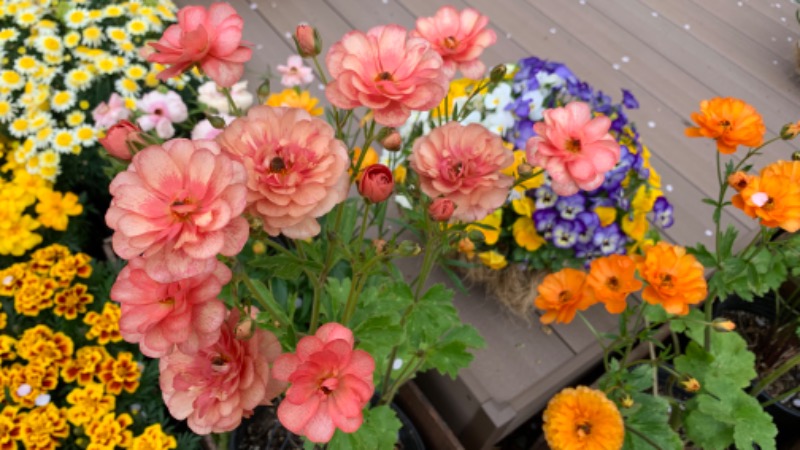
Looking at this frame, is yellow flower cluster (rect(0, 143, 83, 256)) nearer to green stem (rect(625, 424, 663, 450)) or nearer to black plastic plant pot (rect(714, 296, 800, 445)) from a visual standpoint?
green stem (rect(625, 424, 663, 450))

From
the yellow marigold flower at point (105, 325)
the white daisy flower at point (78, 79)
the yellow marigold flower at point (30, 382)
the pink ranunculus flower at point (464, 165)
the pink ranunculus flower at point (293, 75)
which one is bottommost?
the yellow marigold flower at point (30, 382)

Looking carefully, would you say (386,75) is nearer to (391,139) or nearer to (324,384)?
(391,139)

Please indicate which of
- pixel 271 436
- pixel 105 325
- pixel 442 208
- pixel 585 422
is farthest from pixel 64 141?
pixel 585 422

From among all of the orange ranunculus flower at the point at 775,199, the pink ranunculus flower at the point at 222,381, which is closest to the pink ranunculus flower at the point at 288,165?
the pink ranunculus flower at the point at 222,381

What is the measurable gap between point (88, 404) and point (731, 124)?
1.49 m

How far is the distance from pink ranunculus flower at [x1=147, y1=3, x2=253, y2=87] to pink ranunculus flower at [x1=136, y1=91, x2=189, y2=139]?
931 mm

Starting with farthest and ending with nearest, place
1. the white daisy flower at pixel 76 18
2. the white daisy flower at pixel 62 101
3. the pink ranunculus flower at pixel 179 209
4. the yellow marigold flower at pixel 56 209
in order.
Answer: the white daisy flower at pixel 76 18 < the white daisy flower at pixel 62 101 < the yellow marigold flower at pixel 56 209 < the pink ranunculus flower at pixel 179 209

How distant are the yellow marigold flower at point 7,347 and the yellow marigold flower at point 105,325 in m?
0.16

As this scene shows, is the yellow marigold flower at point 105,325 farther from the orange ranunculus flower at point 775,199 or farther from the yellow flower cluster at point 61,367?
the orange ranunculus flower at point 775,199

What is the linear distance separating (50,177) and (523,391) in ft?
4.71

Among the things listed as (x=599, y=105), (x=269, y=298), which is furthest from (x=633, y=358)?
(x=269, y=298)

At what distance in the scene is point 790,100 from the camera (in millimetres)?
2186

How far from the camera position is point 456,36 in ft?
2.75

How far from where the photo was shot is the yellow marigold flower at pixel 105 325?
139 centimetres
